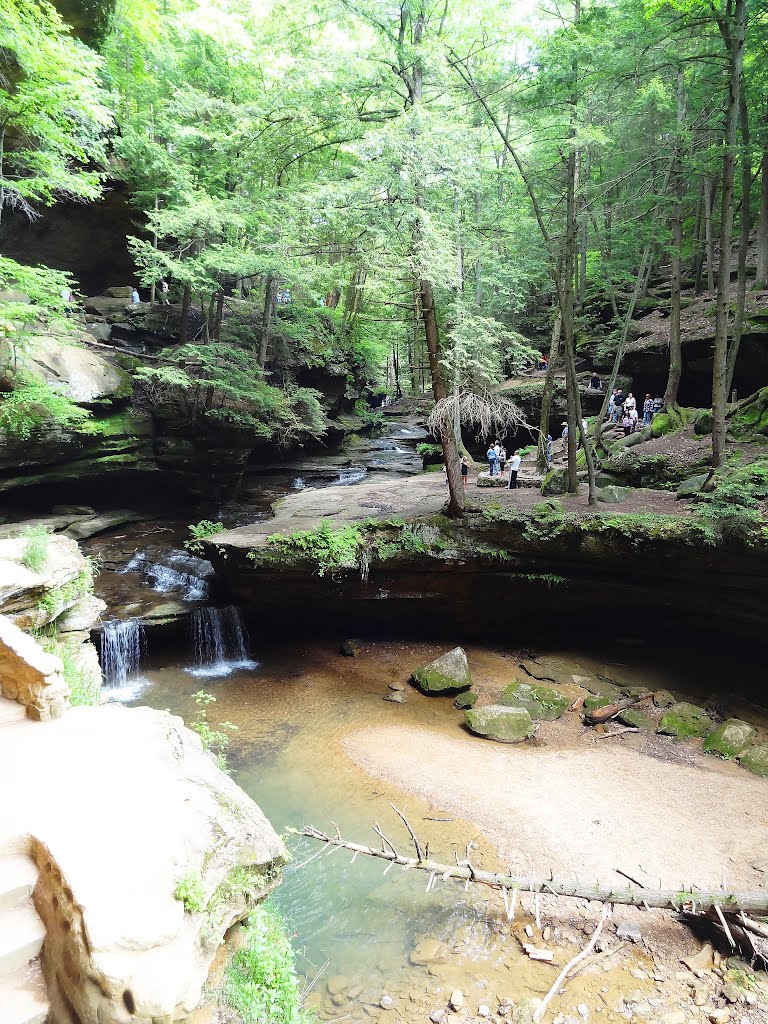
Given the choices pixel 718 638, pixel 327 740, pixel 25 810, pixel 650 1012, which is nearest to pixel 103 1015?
pixel 25 810

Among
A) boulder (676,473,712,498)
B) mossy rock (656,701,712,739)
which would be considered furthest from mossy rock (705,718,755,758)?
boulder (676,473,712,498)

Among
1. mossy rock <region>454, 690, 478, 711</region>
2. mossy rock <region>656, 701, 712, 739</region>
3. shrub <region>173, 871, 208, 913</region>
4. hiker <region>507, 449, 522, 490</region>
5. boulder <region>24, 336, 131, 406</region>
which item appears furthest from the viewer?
hiker <region>507, 449, 522, 490</region>

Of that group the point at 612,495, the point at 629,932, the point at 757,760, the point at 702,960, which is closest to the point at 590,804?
the point at 629,932

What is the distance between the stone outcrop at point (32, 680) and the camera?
16.8ft

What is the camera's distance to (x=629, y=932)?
18.7ft

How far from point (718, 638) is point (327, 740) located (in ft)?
29.3

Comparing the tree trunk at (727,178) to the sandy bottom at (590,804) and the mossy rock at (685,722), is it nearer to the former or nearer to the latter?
the mossy rock at (685,722)

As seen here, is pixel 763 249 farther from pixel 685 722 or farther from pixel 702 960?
pixel 702 960

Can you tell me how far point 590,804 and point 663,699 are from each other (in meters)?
3.61

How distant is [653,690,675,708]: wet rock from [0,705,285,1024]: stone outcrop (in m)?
8.99

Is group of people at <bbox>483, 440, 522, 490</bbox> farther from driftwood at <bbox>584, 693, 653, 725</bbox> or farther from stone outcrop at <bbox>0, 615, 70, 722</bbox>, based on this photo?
stone outcrop at <bbox>0, 615, 70, 722</bbox>

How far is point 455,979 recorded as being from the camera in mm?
5227

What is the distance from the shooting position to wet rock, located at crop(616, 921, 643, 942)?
5648mm

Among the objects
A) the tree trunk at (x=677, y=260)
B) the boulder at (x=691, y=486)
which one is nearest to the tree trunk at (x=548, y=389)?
the tree trunk at (x=677, y=260)
